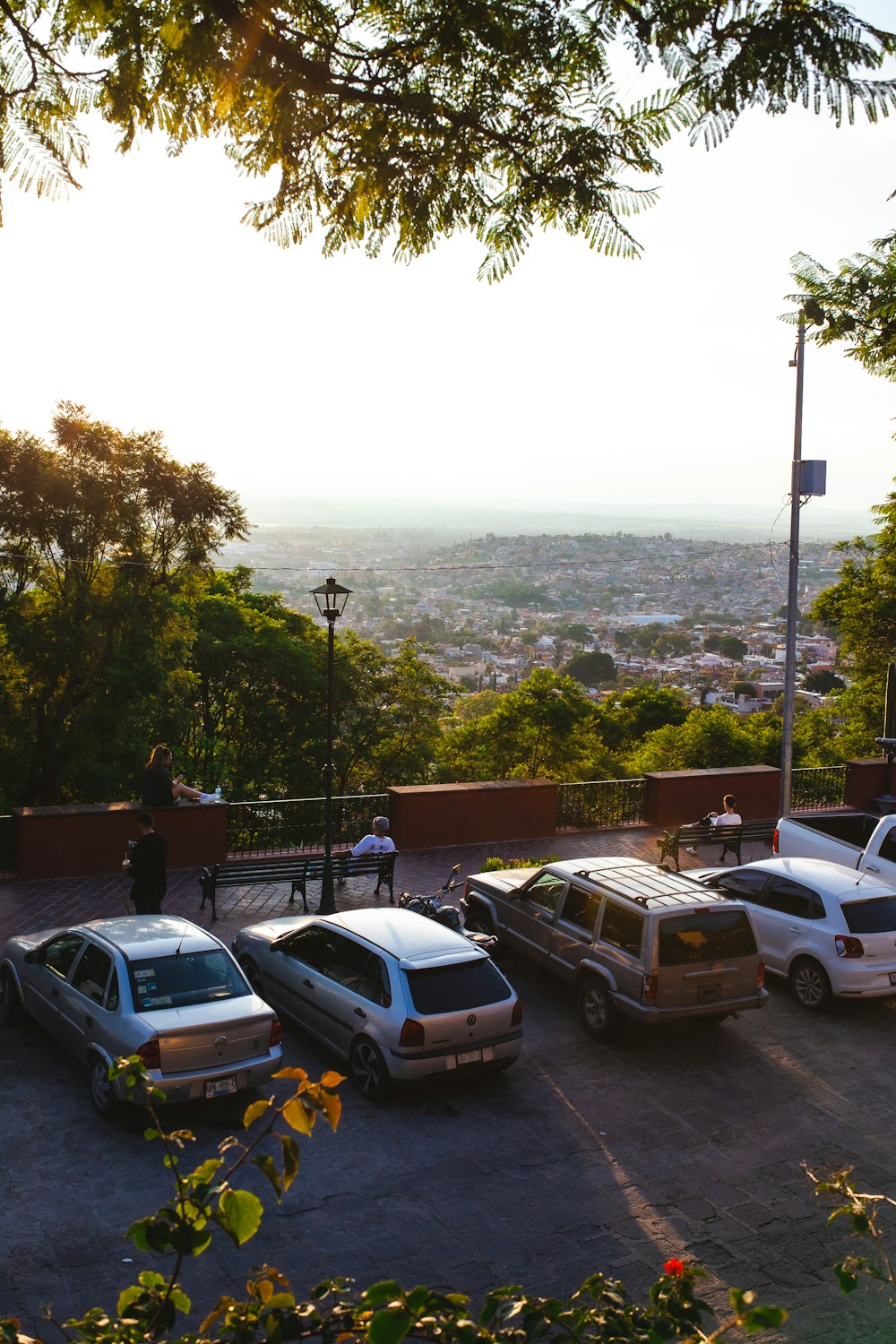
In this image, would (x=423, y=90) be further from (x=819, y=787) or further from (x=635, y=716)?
(x=635, y=716)

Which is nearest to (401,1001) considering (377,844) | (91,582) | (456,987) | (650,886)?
(456,987)

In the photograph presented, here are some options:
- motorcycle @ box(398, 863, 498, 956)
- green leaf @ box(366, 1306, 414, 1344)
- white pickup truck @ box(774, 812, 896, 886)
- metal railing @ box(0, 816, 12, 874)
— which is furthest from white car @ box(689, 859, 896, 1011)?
green leaf @ box(366, 1306, 414, 1344)

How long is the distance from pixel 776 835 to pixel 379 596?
56667 millimetres

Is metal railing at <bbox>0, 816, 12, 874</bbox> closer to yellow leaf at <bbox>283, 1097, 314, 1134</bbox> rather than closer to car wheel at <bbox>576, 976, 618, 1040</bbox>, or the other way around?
car wheel at <bbox>576, 976, 618, 1040</bbox>

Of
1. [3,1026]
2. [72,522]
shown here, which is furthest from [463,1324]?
[72,522]

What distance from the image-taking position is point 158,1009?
932 centimetres

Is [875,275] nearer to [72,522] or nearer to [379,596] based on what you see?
[72,522]

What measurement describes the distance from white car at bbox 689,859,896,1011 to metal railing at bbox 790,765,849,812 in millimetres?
9952

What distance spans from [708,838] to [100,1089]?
11227mm

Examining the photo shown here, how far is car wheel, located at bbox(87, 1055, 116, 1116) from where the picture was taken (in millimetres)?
9117

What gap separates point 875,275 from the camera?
1072 centimetres

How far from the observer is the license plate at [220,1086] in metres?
9.13

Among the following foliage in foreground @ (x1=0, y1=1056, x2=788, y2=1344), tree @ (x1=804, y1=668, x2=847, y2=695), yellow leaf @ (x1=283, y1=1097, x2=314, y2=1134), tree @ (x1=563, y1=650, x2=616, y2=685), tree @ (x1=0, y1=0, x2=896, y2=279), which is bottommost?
tree @ (x1=804, y1=668, x2=847, y2=695)

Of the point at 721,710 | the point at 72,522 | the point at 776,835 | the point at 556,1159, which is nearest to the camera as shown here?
the point at 556,1159
